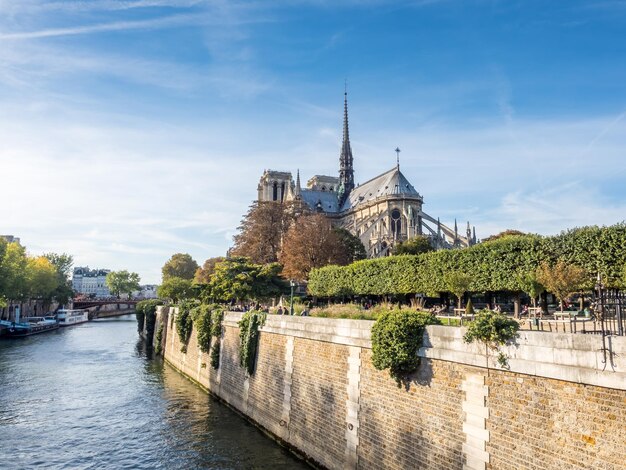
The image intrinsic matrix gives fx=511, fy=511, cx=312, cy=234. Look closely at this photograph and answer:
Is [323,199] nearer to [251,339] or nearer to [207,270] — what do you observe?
[207,270]

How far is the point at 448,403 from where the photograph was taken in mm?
11828

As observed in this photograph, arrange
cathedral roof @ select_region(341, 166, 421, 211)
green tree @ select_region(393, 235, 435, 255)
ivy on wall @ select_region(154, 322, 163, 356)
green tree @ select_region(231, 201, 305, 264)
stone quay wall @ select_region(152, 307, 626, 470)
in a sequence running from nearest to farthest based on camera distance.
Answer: stone quay wall @ select_region(152, 307, 626, 470) < ivy on wall @ select_region(154, 322, 163, 356) < green tree @ select_region(393, 235, 435, 255) < green tree @ select_region(231, 201, 305, 264) < cathedral roof @ select_region(341, 166, 421, 211)

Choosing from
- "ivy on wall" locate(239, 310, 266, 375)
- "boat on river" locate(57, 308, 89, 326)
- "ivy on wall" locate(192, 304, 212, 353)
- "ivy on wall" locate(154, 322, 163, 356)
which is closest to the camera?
"ivy on wall" locate(239, 310, 266, 375)

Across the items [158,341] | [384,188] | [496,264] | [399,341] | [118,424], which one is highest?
[384,188]

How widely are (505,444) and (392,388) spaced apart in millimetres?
3787

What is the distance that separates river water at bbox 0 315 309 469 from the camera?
1780cm

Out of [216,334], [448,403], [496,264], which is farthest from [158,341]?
[448,403]

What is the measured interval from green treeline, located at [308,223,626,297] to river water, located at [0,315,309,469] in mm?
14358

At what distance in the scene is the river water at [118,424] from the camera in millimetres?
17797

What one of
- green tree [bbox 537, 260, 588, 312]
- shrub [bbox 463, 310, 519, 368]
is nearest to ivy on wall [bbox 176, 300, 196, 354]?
green tree [bbox 537, 260, 588, 312]

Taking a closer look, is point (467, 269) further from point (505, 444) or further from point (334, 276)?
point (505, 444)

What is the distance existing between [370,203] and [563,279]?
75955mm

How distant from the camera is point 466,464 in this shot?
11070mm

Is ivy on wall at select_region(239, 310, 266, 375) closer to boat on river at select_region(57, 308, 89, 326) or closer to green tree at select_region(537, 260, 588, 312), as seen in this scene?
green tree at select_region(537, 260, 588, 312)
